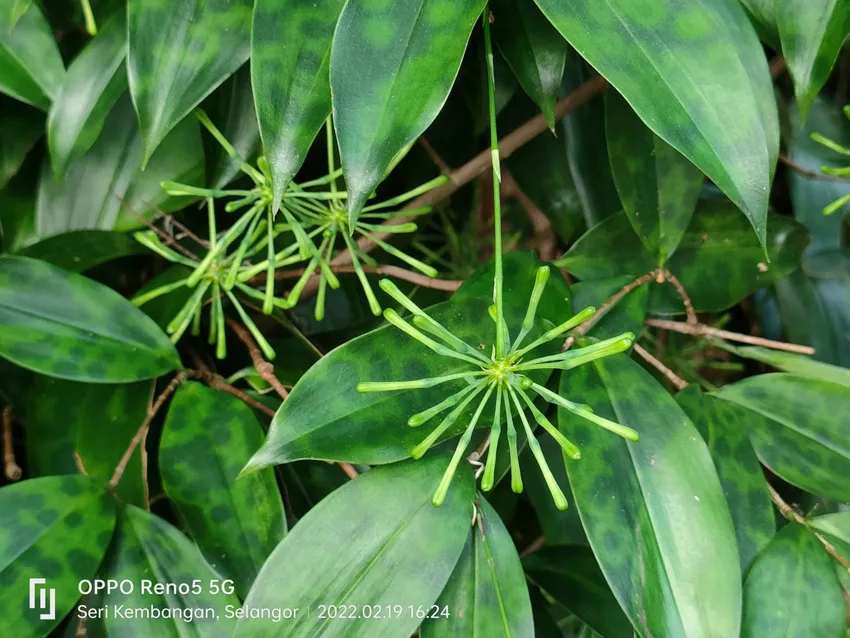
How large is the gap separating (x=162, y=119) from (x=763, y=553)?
0.53m

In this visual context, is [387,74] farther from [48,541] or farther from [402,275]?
[48,541]

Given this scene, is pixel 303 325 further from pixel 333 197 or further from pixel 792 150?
pixel 792 150

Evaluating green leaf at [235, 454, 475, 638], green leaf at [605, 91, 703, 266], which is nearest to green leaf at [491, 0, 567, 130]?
green leaf at [605, 91, 703, 266]

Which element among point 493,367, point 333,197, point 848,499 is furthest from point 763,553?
point 333,197

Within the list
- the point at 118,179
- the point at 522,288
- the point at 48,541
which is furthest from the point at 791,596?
the point at 118,179

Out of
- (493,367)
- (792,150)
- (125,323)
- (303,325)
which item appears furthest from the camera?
(792,150)

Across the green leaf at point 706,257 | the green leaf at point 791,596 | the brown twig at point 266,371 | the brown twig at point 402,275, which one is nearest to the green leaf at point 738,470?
the green leaf at point 791,596

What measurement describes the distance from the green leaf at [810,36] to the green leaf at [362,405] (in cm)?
28

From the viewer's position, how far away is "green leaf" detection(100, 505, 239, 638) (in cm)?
47

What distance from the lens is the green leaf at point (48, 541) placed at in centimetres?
44

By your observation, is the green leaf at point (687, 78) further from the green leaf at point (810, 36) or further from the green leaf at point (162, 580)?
the green leaf at point (162, 580)

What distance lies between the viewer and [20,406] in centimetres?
63

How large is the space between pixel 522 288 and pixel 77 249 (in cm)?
39

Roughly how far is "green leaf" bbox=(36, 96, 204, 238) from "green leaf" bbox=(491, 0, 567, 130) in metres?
0.29
